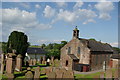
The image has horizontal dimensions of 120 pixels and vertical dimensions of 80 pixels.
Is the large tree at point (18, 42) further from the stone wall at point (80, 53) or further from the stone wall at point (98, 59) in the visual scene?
the stone wall at point (98, 59)

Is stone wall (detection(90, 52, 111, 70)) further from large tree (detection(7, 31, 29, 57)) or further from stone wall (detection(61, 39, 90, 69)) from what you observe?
large tree (detection(7, 31, 29, 57))

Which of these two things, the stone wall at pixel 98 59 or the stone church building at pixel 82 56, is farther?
the stone wall at pixel 98 59

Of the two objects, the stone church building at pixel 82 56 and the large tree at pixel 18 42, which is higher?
the large tree at pixel 18 42

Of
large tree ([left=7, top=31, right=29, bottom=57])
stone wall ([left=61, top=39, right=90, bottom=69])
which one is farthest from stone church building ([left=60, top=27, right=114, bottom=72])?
large tree ([left=7, top=31, right=29, bottom=57])

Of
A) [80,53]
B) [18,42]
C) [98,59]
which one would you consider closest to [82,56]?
[80,53]

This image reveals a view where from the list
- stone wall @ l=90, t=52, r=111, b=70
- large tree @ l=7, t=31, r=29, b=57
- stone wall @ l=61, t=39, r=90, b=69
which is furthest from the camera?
Result: stone wall @ l=90, t=52, r=111, b=70

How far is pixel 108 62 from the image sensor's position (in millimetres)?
34125

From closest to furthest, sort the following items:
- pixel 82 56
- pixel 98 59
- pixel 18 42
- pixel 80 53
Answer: pixel 18 42 → pixel 82 56 → pixel 80 53 → pixel 98 59

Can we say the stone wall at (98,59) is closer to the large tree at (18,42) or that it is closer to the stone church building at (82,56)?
the stone church building at (82,56)

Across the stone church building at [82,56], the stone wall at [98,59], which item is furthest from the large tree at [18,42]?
the stone wall at [98,59]

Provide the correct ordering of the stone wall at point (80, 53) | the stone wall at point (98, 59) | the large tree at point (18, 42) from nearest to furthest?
the large tree at point (18, 42)
the stone wall at point (80, 53)
the stone wall at point (98, 59)

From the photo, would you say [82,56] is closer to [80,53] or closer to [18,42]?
[80,53]

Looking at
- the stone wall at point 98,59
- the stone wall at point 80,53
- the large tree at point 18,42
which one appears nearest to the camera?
the large tree at point 18,42

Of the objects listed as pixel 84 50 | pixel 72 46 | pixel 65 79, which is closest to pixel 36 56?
pixel 72 46
